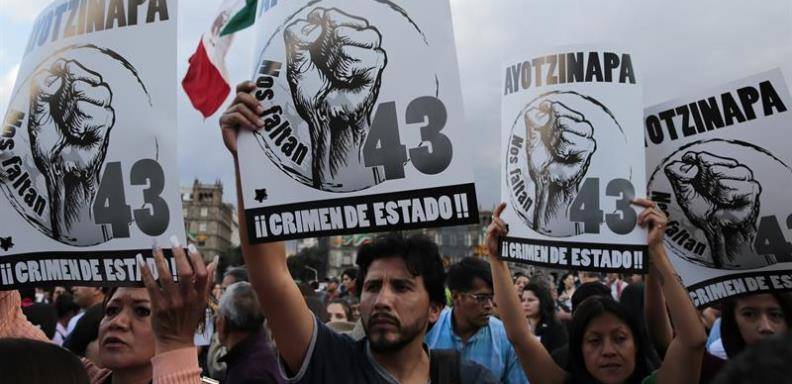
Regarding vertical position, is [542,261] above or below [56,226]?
below

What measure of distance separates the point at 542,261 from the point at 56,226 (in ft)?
7.42

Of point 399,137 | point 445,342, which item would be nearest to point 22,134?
point 399,137

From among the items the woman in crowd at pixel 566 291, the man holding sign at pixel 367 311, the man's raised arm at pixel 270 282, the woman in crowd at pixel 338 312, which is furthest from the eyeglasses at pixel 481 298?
the woman in crowd at pixel 566 291

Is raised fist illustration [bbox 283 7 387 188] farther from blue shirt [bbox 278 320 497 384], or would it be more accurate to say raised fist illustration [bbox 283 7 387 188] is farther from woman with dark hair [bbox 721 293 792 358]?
woman with dark hair [bbox 721 293 792 358]

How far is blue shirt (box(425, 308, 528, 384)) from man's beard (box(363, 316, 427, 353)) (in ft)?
6.35

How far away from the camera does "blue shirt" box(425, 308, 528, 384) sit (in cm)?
471

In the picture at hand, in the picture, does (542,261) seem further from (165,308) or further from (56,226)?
(56,226)

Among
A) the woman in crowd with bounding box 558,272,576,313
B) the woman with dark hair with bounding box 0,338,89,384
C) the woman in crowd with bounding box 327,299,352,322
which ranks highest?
the woman with dark hair with bounding box 0,338,89,384

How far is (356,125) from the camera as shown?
102 inches

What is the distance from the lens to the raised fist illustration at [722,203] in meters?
3.66

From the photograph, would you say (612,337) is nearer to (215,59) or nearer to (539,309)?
(215,59)

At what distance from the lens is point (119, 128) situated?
2672mm

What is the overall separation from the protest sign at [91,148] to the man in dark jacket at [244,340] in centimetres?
123

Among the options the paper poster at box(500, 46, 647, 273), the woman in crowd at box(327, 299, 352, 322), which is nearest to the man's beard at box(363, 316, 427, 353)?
the paper poster at box(500, 46, 647, 273)
